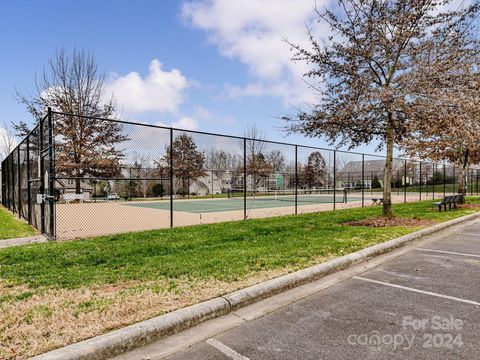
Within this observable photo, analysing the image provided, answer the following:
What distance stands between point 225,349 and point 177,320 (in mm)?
650

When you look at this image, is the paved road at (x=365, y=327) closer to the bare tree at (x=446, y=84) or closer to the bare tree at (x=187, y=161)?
the bare tree at (x=446, y=84)

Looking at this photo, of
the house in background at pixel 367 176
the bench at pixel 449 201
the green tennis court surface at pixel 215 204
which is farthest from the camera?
the house in background at pixel 367 176

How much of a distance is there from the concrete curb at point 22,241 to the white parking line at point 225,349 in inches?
242

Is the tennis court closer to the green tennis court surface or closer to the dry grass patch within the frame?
the green tennis court surface

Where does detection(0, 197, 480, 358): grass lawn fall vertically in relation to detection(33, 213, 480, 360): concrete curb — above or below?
above

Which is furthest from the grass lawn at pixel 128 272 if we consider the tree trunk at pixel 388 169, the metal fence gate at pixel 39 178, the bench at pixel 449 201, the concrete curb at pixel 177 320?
the bench at pixel 449 201

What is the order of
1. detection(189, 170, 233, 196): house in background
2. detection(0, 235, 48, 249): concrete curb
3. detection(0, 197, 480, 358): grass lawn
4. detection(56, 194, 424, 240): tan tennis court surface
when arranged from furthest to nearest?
detection(189, 170, 233, 196): house in background
detection(56, 194, 424, 240): tan tennis court surface
detection(0, 235, 48, 249): concrete curb
detection(0, 197, 480, 358): grass lawn

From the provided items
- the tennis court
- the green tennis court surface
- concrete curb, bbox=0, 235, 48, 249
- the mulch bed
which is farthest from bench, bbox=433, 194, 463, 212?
concrete curb, bbox=0, 235, 48, 249

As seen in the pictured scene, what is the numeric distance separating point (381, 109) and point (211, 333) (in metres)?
8.60

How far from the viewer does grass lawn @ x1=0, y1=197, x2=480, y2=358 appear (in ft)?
10.7

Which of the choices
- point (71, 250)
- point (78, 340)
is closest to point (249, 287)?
point (78, 340)

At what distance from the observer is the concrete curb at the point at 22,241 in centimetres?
748

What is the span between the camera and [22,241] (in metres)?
7.87

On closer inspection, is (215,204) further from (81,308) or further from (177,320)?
(177,320)
